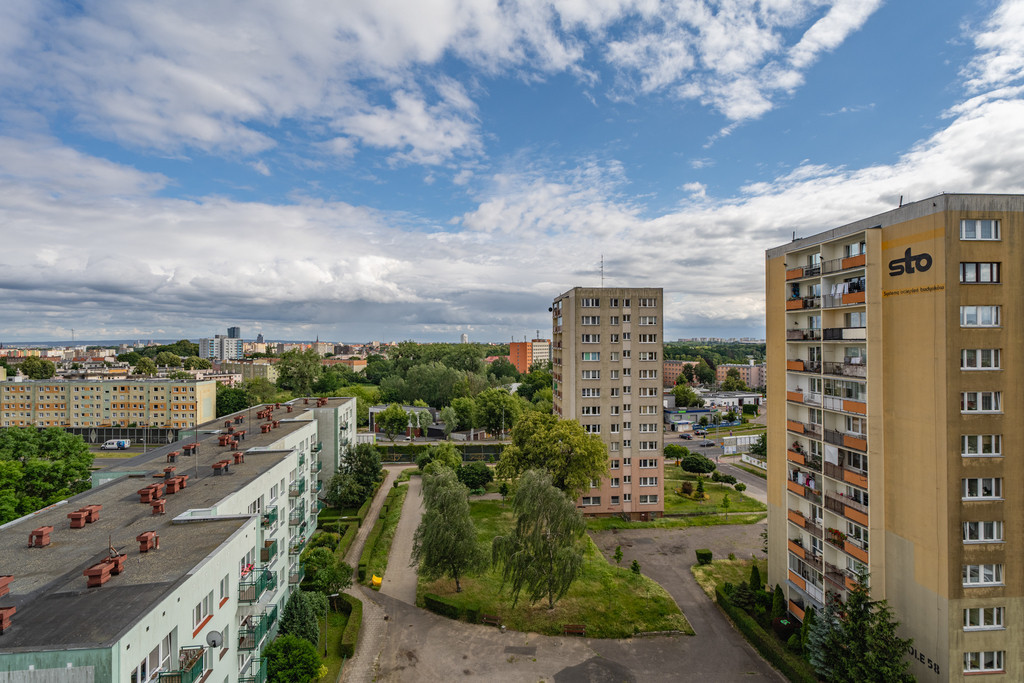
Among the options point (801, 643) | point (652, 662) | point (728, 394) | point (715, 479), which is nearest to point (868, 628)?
point (801, 643)

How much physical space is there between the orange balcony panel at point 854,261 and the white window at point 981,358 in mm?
5204

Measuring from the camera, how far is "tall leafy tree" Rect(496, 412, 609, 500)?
125 ft

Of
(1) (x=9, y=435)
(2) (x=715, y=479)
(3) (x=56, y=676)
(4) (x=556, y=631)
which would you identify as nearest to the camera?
(3) (x=56, y=676)

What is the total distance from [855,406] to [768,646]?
12312mm

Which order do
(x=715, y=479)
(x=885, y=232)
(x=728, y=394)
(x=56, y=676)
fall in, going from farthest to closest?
(x=728, y=394)
(x=715, y=479)
(x=885, y=232)
(x=56, y=676)

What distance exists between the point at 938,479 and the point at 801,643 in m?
10.6

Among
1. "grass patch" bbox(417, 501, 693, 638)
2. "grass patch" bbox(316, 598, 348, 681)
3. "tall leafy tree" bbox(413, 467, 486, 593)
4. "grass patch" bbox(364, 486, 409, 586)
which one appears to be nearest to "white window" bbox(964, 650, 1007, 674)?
"grass patch" bbox(417, 501, 693, 638)

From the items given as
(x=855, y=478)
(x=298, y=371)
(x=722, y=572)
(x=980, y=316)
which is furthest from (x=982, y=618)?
(x=298, y=371)

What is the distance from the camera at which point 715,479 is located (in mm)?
54719

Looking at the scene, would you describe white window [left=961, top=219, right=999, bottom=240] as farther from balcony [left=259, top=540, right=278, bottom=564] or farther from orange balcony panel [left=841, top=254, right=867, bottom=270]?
balcony [left=259, top=540, right=278, bottom=564]

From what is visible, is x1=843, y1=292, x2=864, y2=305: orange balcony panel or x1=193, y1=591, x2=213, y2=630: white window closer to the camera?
x1=193, y1=591, x2=213, y2=630: white window

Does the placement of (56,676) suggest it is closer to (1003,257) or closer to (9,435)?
(1003,257)

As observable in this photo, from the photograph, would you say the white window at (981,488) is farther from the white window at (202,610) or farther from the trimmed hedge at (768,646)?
the white window at (202,610)

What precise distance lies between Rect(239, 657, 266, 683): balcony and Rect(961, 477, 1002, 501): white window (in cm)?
2680
